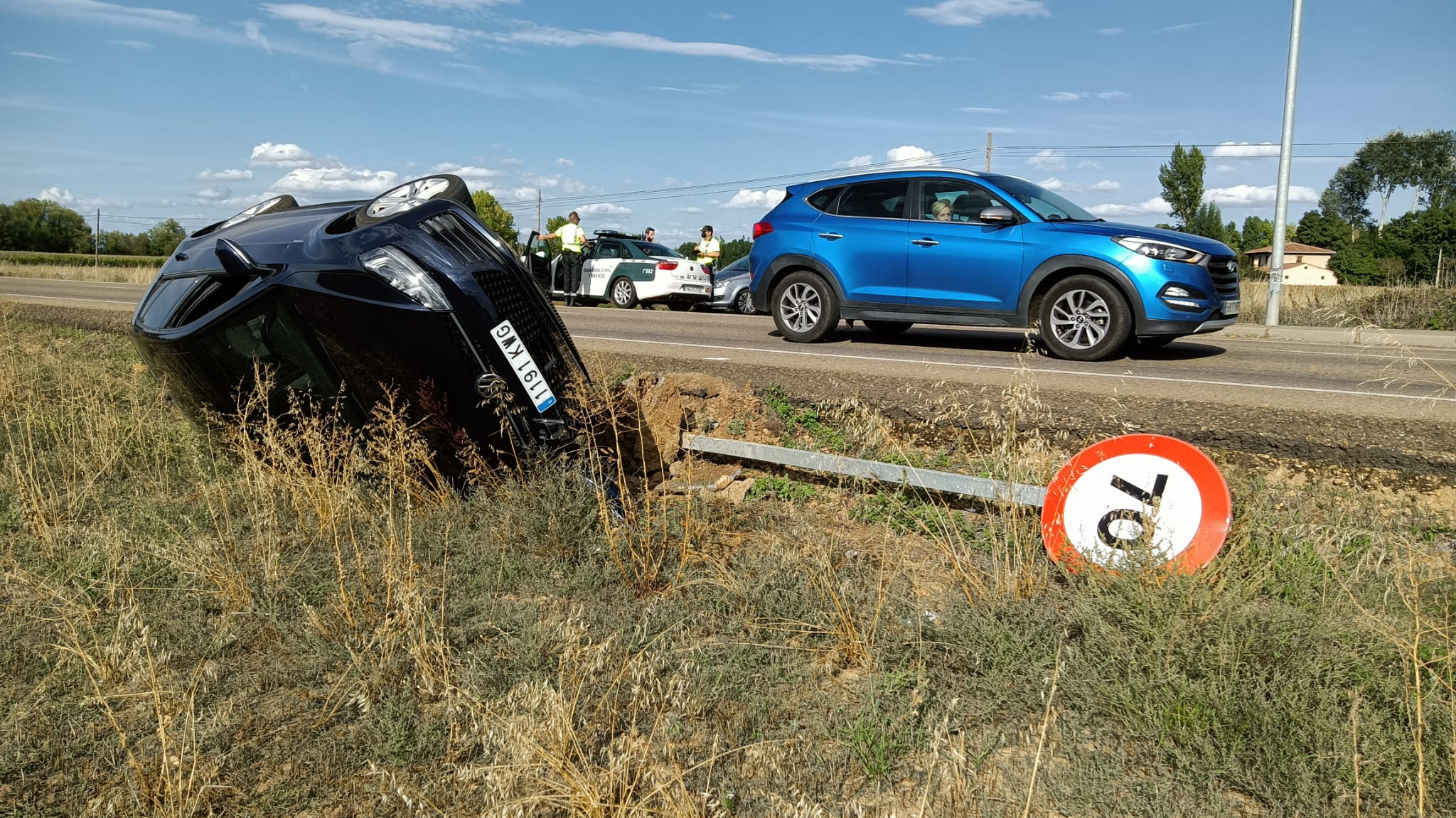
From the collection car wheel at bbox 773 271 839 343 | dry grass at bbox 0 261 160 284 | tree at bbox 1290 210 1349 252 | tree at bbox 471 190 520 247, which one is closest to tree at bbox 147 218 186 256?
tree at bbox 471 190 520 247

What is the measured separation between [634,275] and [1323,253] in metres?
89.9

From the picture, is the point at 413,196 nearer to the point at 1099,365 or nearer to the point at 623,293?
the point at 1099,365

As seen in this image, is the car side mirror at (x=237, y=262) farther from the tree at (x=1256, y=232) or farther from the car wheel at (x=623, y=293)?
the tree at (x=1256, y=232)

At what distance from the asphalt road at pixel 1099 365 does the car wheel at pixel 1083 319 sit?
0.20 meters

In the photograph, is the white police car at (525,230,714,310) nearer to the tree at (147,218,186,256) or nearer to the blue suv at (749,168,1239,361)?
the blue suv at (749,168,1239,361)

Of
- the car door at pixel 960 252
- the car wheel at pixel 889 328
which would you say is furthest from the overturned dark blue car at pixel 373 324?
the car wheel at pixel 889 328

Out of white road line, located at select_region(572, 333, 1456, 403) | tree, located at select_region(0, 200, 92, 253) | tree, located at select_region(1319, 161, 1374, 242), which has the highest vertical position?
tree, located at select_region(1319, 161, 1374, 242)

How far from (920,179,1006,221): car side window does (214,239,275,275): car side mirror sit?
722cm

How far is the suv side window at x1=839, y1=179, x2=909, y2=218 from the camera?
10266 mm

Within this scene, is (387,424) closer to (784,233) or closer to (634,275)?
(784,233)

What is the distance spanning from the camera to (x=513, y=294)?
4.53 meters

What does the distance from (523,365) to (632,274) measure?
1647cm

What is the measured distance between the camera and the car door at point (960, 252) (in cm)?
957

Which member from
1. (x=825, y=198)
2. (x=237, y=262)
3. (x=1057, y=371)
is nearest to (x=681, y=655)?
(x=237, y=262)
